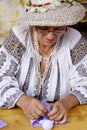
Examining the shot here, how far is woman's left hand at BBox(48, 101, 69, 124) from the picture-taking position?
1278 mm

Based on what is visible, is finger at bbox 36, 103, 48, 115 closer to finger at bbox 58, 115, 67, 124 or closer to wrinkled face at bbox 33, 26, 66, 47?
finger at bbox 58, 115, 67, 124

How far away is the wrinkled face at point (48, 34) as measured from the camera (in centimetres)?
143

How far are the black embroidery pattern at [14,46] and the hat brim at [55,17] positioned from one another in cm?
16

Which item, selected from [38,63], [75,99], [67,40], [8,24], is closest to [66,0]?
[67,40]

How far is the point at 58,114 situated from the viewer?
4.24ft

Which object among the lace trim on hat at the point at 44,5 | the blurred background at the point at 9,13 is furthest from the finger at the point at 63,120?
the blurred background at the point at 9,13

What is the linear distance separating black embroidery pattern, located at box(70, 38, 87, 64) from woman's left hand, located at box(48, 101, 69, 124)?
33cm

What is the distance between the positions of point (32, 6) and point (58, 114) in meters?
0.51

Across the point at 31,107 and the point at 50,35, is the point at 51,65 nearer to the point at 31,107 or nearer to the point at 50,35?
the point at 50,35

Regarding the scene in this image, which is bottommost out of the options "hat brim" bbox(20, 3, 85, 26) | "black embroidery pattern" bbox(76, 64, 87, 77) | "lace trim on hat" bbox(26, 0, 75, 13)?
"black embroidery pattern" bbox(76, 64, 87, 77)

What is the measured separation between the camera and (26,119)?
1299mm

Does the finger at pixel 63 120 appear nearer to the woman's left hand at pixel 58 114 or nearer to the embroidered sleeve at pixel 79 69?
the woman's left hand at pixel 58 114

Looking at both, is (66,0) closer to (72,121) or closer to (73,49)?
(73,49)

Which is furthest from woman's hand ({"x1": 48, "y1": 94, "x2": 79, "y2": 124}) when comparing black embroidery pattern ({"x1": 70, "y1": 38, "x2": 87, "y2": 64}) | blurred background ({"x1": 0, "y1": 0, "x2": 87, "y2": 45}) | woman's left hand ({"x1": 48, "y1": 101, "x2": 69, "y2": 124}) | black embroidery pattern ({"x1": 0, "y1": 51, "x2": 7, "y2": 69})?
blurred background ({"x1": 0, "y1": 0, "x2": 87, "y2": 45})
